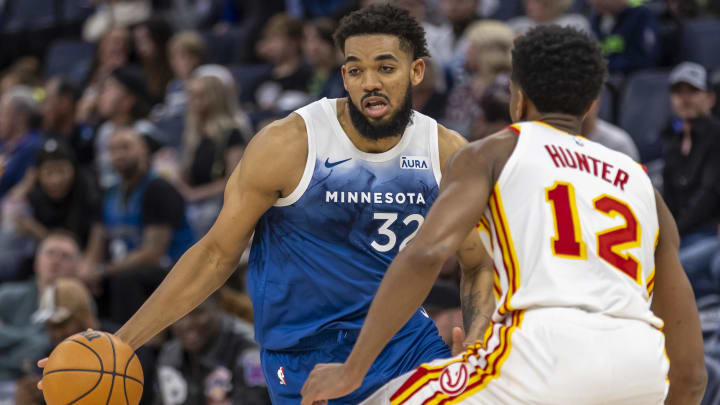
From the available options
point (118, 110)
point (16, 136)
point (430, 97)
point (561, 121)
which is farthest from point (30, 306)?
point (561, 121)

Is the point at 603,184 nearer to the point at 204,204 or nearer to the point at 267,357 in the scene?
the point at 267,357

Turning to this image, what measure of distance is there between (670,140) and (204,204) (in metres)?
3.91

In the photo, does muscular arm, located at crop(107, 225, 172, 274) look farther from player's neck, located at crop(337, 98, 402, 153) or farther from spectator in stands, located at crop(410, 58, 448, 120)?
player's neck, located at crop(337, 98, 402, 153)

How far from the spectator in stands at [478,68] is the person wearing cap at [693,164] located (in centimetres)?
135

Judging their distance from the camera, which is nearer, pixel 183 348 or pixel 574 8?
pixel 183 348

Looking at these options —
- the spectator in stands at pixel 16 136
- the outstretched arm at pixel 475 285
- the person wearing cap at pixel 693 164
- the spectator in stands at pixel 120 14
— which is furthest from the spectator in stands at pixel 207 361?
the spectator in stands at pixel 120 14

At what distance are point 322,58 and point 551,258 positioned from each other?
6643 mm

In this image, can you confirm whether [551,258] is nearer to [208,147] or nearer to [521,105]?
[521,105]

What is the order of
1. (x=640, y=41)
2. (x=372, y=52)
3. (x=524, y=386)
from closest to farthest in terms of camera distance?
(x=524, y=386)
(x=372, y=52)
(x=640, y=41)

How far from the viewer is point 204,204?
9.28 meters

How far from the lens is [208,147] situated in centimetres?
937

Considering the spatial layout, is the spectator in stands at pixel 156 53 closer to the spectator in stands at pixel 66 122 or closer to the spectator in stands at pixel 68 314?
the spectator in stands at pixel 66 122

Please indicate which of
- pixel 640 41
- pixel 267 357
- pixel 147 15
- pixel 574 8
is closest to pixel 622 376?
pixel 267 357

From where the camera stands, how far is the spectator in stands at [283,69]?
397 inches
